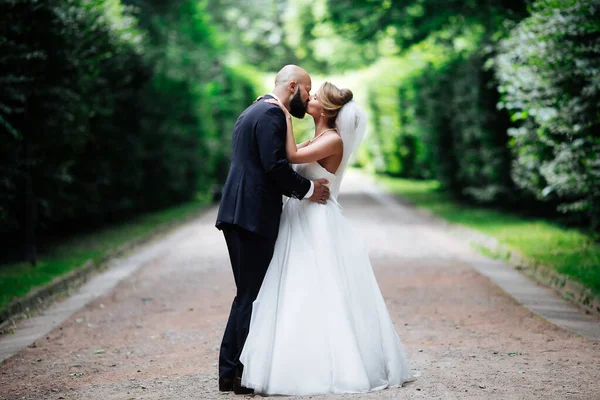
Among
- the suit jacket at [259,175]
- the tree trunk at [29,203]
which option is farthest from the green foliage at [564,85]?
the tree trunk at [29,203]

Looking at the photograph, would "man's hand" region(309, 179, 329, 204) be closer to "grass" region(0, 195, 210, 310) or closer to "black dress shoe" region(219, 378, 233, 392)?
"black dress shoe" region(219, 378, 233, 392)

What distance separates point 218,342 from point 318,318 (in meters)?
1.92

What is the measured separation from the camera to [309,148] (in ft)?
17.5

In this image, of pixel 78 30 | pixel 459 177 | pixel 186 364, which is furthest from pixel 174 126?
pixel 186 364

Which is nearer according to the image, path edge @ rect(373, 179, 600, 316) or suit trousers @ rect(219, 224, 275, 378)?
suit trousers @ rect(219, 224, 275, 378)

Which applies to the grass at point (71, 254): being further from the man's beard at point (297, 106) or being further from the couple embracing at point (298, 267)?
the man's beard at point (297, 106)

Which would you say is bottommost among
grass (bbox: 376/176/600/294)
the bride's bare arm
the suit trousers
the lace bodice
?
grass (bbox: 376/176/600/294)

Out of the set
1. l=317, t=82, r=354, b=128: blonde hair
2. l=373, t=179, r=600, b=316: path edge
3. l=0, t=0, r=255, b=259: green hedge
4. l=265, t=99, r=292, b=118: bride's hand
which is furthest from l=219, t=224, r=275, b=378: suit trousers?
l=0, t=0, r=255, b=259: green hedge

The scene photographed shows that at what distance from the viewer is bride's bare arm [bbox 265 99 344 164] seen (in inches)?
207

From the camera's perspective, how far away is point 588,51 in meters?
10.4

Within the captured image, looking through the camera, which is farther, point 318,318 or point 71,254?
point 71,254

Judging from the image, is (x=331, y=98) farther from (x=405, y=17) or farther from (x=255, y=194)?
(x=405, y=17)

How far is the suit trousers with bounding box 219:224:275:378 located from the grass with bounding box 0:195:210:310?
3.70 metres

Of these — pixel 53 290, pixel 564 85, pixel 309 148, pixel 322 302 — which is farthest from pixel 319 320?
pixel 564 85
